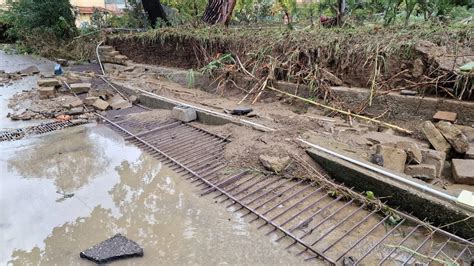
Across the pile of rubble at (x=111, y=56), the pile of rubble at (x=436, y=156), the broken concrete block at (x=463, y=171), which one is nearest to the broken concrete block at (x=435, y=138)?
the pile of rubble at (x=436, y=156)

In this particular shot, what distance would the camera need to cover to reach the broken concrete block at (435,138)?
133 inches

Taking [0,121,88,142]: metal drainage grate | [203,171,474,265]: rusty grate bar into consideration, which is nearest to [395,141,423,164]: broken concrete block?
[203,171,474,265]: rusty grate bar

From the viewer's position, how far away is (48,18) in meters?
12.5

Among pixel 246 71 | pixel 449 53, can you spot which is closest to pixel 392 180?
pixel 449 53

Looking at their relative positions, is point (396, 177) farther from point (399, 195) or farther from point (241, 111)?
point (241, 111)

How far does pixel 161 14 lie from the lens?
1145cm

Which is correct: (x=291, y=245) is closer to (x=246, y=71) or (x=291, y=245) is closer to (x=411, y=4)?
(x=246, y=71)

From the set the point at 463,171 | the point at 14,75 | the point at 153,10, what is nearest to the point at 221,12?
the point at 153,10

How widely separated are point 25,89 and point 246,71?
5315 mm

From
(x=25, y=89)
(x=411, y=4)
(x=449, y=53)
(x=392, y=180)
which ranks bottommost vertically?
(x=25, y=89)

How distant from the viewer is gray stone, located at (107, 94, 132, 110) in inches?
255

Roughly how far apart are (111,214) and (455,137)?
10.9 feet

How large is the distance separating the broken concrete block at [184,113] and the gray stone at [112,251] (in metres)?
2.90

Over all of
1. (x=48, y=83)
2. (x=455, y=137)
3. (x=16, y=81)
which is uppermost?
(x=455, y=137)
